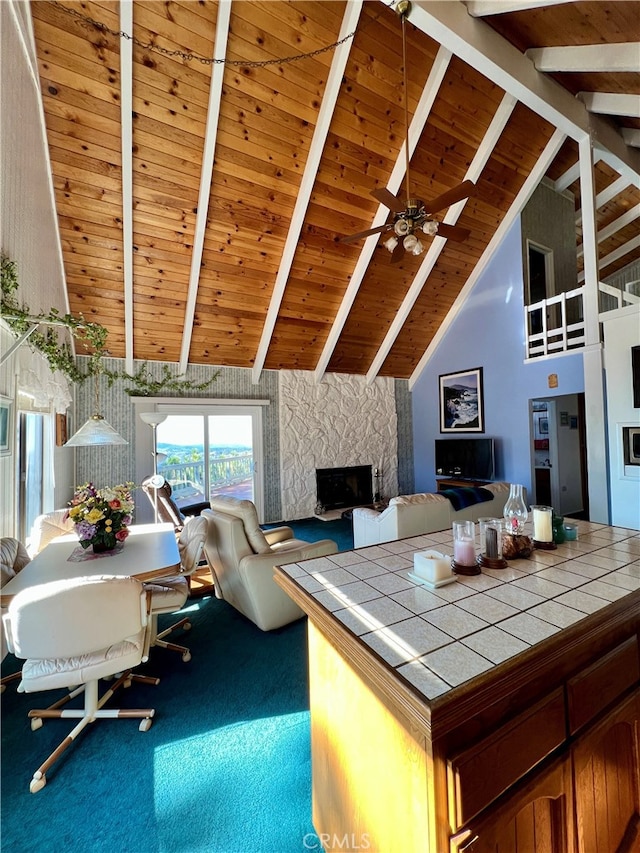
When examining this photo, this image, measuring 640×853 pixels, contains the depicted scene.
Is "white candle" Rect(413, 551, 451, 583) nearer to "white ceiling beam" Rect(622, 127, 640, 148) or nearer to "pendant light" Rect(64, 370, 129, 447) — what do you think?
"pendant light" Rect(64, 370, 129, 447)

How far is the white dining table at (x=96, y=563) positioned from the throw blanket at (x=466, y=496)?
264cm

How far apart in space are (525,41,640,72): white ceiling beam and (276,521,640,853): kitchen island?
13.9ft

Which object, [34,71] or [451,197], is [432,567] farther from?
[34,71]

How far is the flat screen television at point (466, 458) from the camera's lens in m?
5.82

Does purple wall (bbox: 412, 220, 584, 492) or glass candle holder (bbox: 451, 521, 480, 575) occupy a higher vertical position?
purple wall (bbox: 412, 220, 584, 492)

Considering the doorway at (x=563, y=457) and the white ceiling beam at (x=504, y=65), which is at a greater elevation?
the white ceiling beam at (x=504, y=65)

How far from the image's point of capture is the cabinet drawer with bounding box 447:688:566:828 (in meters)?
0.71

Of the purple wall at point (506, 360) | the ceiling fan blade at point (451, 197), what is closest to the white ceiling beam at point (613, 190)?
the purple wall at point (506, 360)

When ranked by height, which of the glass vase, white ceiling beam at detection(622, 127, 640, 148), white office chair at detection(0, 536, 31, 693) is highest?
white ceiling beam at detection(622, 127, 640, 148)

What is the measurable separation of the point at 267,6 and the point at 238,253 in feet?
6.93

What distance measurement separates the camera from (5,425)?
7.57 feet

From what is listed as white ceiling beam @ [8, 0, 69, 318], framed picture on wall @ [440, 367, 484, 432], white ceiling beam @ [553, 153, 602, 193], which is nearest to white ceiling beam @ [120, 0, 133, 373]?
white ceiling beam @ [8, 0, 69, 318]

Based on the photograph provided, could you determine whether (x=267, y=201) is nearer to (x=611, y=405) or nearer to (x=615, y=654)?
(x=611, y=405)

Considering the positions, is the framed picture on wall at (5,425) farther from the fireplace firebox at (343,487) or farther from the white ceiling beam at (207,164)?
the fireplace firebox at (343,487)
